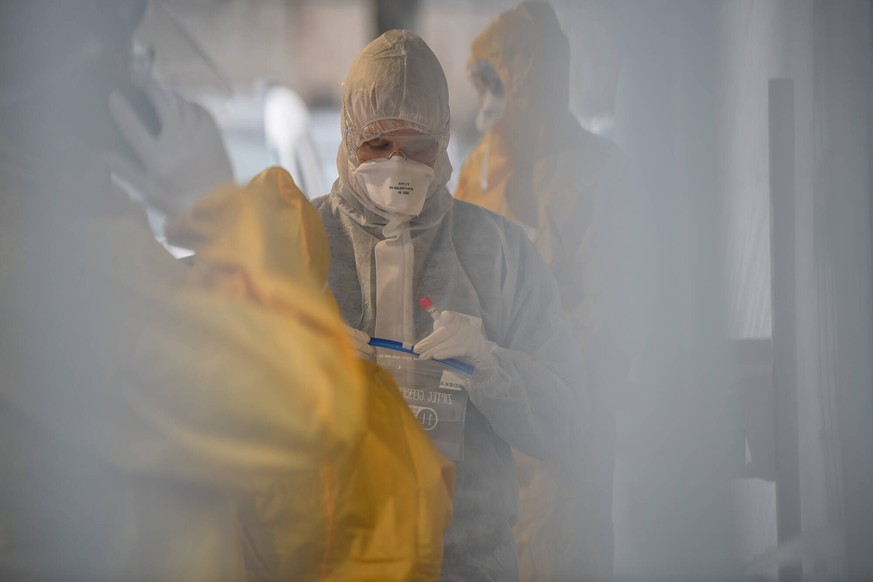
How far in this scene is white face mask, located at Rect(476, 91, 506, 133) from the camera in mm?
1476

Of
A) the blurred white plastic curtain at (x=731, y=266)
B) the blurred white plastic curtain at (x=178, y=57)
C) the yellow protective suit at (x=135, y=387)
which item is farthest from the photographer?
the blurred white plastic curtain at (x=731, y=266)

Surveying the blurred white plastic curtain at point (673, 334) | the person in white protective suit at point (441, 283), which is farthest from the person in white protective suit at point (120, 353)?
the blurred white plastic curtain at point (673, 334)

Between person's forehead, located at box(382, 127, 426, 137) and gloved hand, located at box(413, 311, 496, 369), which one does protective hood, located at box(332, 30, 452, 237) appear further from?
gloved hand, located at box(413, 311, 496, 369)

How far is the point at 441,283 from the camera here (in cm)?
137

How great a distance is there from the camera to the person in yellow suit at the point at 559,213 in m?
1.47

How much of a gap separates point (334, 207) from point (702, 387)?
2.34 ft

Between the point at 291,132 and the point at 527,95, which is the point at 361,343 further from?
the point at 527,95

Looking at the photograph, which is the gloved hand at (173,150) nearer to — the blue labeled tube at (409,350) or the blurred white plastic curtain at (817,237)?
the blue labeled tube at (409,350)

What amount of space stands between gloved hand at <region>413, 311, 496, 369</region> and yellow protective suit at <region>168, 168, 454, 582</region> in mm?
108

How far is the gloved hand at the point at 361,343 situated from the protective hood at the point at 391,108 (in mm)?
168

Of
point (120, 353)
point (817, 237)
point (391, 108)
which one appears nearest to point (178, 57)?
point (391, 108)

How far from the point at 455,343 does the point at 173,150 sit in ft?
1.81

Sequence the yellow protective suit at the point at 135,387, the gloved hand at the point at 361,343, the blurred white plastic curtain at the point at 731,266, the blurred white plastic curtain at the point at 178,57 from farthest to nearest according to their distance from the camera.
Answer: the blurred white plastic curtain at the point at 731,266
the blurred white plastic curtain at the point at 178,57
the gloved hand at the point at 361,343
the yellow protective suit at the point at 135,387

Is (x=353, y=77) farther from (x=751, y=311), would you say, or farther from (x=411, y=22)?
(x=751, y=311)
